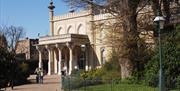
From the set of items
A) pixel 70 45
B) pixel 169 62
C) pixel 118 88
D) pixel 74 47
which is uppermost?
pixel 70 45

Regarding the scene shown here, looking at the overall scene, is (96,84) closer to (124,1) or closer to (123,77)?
(123,77)

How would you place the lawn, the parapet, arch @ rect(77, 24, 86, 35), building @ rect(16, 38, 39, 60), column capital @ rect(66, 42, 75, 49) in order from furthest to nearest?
building @ rect(16, 38, 39, 60), arch @ rect(77, 24, 86, 35), the parapet, column capital @ rect(66, 42, 75, 49), the lawn

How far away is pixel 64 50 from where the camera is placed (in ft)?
240

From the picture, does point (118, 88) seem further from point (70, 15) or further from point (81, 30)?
point (70, 15)

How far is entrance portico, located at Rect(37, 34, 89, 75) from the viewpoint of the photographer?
68250mm

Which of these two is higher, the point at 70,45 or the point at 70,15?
the point at 70,15

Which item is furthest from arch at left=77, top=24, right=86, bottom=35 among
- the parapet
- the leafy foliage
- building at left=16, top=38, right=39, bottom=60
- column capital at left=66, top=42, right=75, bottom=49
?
the leafy foliage

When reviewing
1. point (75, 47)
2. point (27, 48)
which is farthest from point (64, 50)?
point (27, 48)

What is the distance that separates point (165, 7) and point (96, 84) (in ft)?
29.2

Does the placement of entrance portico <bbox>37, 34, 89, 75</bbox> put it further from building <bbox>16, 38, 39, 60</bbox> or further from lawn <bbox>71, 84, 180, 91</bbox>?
lawn <bbox>71, 84, 180, 91</bbox>

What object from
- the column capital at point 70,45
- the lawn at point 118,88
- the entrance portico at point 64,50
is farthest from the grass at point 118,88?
the column capital at point 70,45

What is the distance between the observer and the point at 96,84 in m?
32.1

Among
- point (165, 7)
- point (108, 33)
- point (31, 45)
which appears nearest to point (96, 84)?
point (108, 33)

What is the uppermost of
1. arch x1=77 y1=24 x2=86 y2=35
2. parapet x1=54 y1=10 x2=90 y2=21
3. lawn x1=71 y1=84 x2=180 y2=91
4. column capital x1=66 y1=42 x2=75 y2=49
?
parapet x1=54 y1=10 x2=90 y2=21
